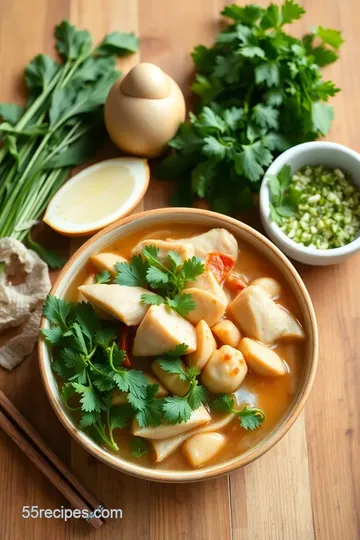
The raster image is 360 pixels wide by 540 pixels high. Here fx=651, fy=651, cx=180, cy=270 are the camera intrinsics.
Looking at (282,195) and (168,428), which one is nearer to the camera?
(168,428)

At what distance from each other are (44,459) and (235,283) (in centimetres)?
67

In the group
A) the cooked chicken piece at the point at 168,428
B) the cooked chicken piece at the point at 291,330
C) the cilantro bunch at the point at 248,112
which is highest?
the cilantro bunch at the point at 248,112

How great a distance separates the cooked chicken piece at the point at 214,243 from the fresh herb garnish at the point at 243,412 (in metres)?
0.35

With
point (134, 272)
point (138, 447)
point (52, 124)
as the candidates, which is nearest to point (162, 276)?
point (134, 272)

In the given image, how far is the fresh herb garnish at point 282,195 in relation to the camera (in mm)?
1750

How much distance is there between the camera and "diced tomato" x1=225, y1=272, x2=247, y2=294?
160 centimetres

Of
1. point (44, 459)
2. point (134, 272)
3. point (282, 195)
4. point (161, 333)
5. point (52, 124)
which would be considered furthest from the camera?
point (52, 124)

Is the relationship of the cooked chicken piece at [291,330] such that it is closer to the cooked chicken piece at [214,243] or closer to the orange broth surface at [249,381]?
the orange broth surface at [249,381]

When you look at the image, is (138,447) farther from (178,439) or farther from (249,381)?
(249,381)

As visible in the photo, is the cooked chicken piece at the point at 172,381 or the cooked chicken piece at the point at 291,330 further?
the cooked chicken piece at the point at 291,330

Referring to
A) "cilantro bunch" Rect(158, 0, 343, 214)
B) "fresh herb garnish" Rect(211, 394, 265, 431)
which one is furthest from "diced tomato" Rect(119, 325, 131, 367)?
"cilantro bunch" Rect(158, 0, 343, 214)

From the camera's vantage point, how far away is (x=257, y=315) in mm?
1510

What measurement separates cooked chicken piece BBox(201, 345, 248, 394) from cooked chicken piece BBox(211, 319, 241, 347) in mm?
37

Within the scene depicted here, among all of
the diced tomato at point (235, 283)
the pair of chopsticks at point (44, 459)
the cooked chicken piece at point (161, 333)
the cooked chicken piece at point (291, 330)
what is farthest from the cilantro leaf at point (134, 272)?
the pair of chopsticks at point (44, 459)
